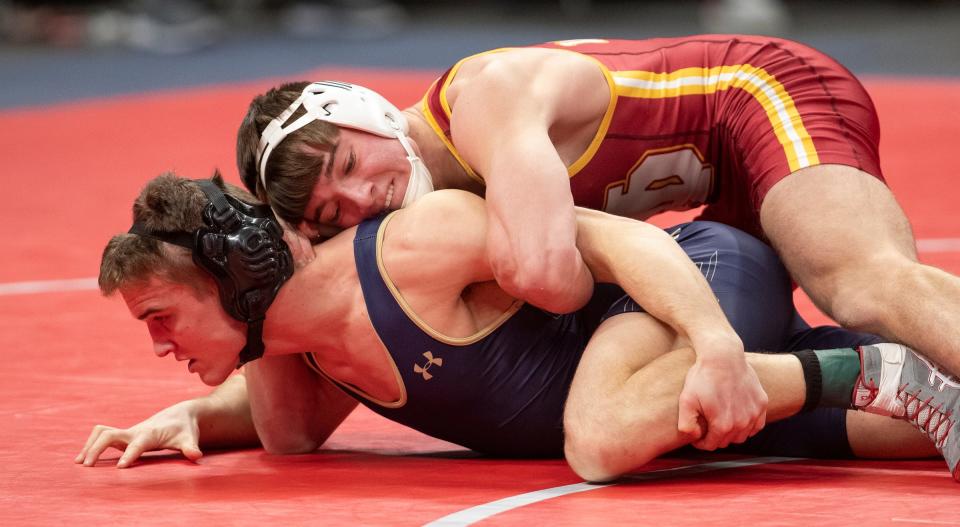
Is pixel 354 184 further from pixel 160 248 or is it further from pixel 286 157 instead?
pixel 160 248

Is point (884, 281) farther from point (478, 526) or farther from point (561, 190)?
point (478, 526)

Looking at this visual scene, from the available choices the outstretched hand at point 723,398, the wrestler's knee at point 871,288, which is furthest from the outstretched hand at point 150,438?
the wrestler's knee at point 871,288

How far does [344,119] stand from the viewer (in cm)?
382

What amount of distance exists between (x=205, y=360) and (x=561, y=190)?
0.90 metres

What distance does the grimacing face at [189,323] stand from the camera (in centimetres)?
345

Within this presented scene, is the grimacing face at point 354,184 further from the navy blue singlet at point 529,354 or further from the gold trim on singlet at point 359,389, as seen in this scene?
the gold trim on singlet at point 359,389

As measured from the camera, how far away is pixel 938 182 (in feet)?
26.8

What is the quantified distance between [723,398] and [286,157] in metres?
1.24

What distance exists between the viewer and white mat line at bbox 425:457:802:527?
3.06 m

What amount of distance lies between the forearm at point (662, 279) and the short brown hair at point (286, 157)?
2.30 ft

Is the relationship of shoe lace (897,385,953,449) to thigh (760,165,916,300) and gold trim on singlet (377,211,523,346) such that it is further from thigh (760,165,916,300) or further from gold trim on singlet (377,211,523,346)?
gold trim on singlet (377,211,523,346)

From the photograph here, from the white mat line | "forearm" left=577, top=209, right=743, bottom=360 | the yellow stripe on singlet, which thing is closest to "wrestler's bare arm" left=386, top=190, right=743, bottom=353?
"forearm" left=577, top=209, right=743, bottom=360

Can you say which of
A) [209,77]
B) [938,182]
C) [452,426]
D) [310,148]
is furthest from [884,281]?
[209,77]

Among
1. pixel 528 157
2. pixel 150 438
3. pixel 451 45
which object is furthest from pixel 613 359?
pixel 451 45
